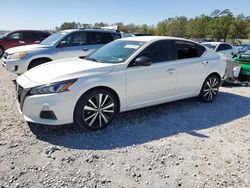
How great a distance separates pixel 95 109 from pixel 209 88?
315cm

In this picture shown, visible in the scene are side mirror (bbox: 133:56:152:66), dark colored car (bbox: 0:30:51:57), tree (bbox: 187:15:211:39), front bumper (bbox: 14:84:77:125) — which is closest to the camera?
front bumper (bbox: 14:84:77:125)

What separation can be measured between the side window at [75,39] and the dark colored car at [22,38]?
6513 mm

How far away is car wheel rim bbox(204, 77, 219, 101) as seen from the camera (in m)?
6.17

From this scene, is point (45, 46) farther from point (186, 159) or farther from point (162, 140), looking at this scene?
point (186, 159)

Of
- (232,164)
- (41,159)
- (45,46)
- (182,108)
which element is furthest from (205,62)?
(45,46)

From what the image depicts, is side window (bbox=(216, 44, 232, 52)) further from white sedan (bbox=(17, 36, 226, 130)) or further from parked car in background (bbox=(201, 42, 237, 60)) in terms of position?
white sedan (bbox=(17, 36, 226, 130))

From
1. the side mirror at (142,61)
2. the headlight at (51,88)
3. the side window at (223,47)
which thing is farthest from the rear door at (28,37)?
the headlight at (51,88)

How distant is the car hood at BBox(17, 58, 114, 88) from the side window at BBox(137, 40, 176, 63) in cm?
88

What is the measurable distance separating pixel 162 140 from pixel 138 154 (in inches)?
24.7

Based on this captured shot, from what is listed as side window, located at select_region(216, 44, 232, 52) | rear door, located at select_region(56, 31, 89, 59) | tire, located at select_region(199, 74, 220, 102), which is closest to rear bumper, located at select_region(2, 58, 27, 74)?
rear door, located at select_region(56, 31, 89, 59)

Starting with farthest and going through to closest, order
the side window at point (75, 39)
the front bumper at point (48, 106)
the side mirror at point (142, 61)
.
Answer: the side window at point (75, 39)
the side mirror at point (142, 61)
the front bumper at point (48, 106)

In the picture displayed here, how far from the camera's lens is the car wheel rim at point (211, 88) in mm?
6168

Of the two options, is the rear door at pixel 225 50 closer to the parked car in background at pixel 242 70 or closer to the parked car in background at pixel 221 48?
the parked car in background at pixel 221 48

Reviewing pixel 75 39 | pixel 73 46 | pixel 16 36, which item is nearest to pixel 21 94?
pixel 73 46
